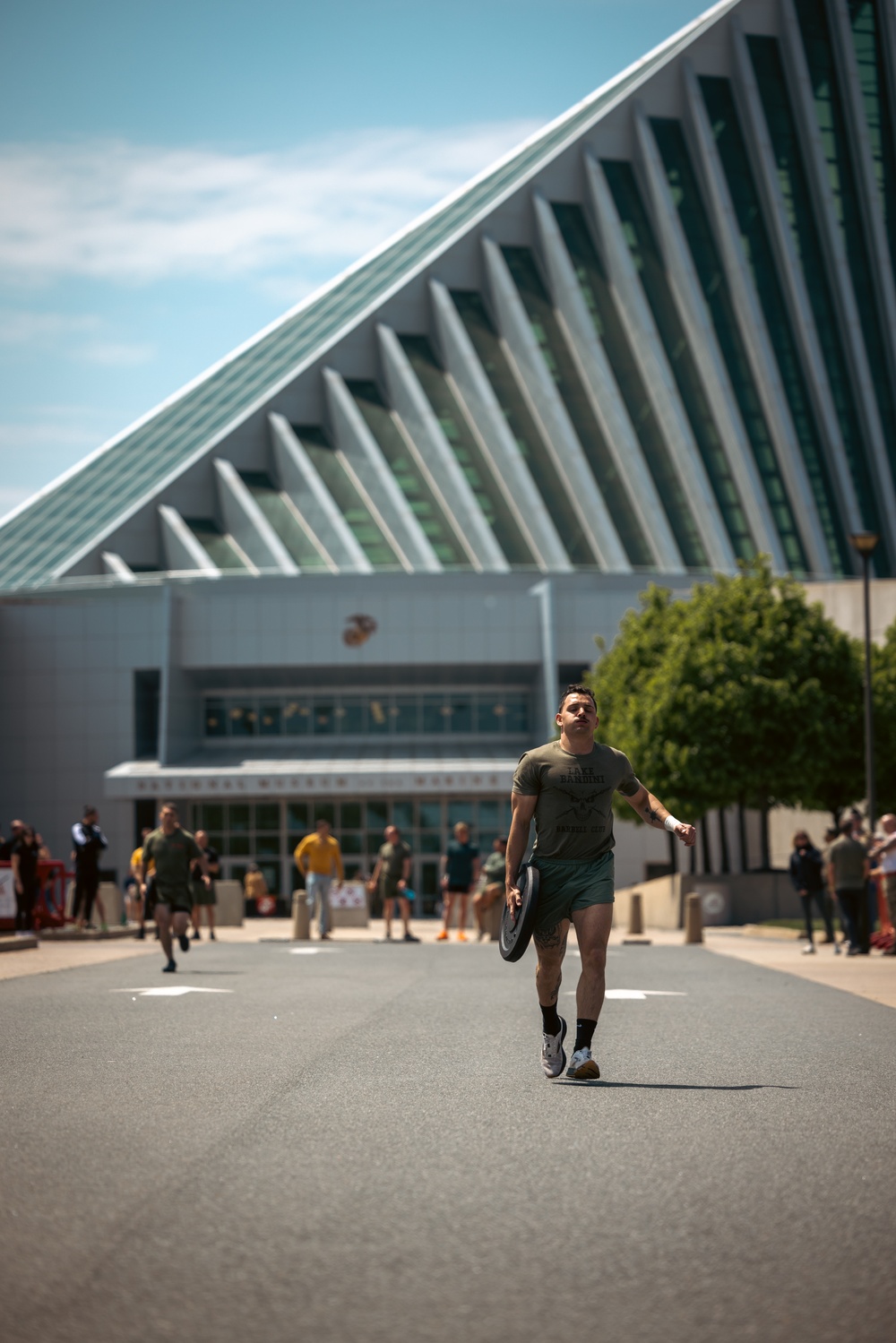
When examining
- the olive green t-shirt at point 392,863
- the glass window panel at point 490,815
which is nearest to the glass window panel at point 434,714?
the glass window panel at point 490,815

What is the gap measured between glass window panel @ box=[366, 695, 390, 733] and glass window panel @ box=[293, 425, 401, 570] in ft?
16.0

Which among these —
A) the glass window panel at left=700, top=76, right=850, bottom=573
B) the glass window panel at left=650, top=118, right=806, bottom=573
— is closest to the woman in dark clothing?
the glass window panel at left=650, top=118, right=806, bottom=573

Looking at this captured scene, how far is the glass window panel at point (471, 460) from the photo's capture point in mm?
59562

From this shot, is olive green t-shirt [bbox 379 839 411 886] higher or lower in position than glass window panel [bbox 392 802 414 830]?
lower

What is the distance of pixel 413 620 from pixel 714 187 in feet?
63.3

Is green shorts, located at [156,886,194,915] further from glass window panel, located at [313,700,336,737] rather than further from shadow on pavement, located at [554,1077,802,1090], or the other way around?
glass window panel, located at [313,700,336,737]

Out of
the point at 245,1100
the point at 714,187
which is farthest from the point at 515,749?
the point at 245,1100

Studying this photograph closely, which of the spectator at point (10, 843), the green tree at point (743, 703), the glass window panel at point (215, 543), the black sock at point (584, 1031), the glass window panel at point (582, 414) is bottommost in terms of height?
the black sock at point (584, 1031)

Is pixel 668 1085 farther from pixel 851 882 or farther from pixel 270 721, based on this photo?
pixel 270 721

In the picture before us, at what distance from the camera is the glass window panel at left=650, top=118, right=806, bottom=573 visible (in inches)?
2368

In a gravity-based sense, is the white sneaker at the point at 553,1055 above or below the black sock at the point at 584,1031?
below

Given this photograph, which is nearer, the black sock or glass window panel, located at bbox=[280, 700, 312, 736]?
the black sock

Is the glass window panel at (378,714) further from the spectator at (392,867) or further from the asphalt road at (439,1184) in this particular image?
the asphalt road at (439,1184)

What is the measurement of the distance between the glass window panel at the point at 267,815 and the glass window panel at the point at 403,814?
3.73 metres
